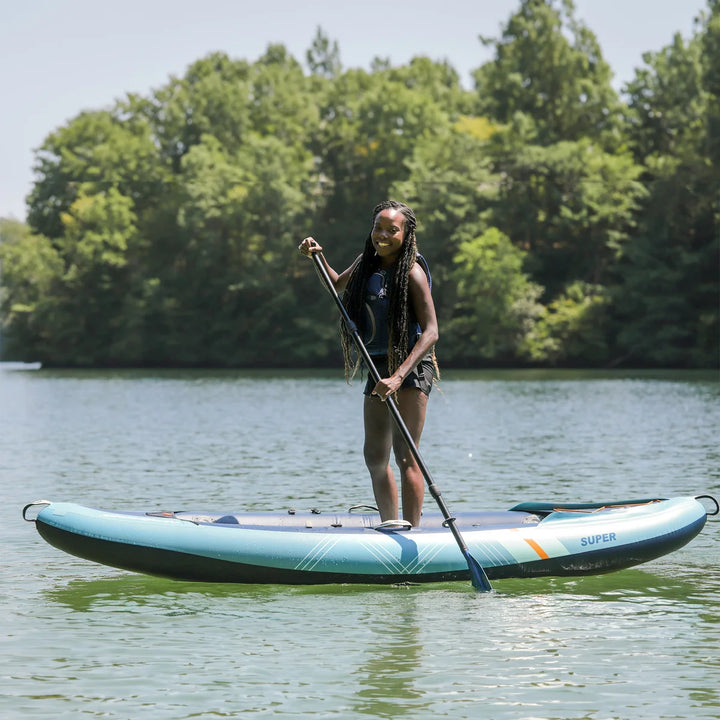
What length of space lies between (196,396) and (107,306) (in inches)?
1602

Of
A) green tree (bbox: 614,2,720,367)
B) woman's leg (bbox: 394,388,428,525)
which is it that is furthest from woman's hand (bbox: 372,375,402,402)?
green tree (bbox: 614,2,720,367)

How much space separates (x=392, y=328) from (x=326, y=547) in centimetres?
150

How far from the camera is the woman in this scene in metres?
8.82

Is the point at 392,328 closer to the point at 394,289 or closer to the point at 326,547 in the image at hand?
the point at 394,289

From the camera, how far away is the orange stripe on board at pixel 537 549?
9.02 meters

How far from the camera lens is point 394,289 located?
8859 mm

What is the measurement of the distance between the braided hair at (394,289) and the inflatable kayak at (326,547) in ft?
3.71

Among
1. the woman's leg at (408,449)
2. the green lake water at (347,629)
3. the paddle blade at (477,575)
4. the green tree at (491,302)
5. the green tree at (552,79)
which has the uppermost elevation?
the green tree at (552,79)

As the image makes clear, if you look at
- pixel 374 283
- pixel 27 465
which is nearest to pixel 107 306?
pixel 27 465

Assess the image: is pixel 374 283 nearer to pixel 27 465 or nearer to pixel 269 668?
pixel 269 668

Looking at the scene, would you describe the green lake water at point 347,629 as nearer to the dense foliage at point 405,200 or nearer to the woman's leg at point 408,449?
the woman's leg at point 408,449

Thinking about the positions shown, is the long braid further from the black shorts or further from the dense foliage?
the dense foliage

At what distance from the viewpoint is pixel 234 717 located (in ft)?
20.0

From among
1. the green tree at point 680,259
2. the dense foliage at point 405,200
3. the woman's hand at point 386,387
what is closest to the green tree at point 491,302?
the dense foliage at point 405,200
